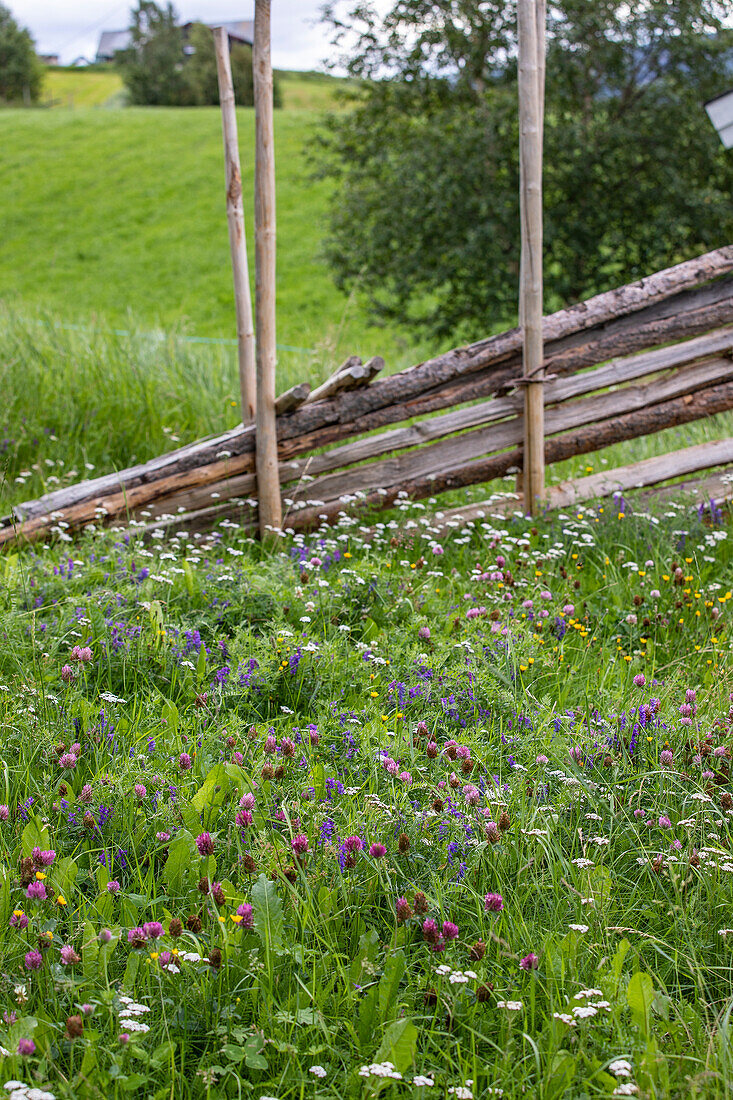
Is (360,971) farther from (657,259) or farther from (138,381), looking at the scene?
(657,259)

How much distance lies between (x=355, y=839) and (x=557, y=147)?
8.67 metres

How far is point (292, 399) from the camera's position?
Answer: 4.16 metres

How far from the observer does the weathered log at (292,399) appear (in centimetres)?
412

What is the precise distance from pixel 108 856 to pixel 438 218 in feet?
27.7

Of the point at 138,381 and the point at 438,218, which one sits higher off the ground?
the point at 438,218

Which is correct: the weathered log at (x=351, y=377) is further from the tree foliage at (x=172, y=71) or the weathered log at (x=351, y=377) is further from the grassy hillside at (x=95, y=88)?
the grassy hillside at (x=95, y=88)

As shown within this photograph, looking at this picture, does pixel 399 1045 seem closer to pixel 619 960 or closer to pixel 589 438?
pixel 619 960

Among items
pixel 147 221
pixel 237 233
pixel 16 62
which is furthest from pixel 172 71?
pixel 237 233

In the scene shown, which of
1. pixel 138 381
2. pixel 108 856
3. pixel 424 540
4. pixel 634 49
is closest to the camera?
pixel 108 856

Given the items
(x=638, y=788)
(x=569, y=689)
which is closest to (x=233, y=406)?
(x=569, y=689)

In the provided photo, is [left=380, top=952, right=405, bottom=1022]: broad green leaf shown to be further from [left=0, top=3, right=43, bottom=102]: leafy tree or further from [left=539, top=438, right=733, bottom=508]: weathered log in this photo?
[left=0, top=3, right=43, bottom=102]: leafy tree

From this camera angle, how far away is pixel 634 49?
8812mm

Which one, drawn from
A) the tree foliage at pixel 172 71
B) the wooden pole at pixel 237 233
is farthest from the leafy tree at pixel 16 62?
the wooden pole at pixel 237 233

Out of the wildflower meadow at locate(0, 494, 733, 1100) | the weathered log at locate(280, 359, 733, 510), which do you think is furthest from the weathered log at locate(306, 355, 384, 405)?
the wildflower meadow at locate(0, 494, 733, 1100)
